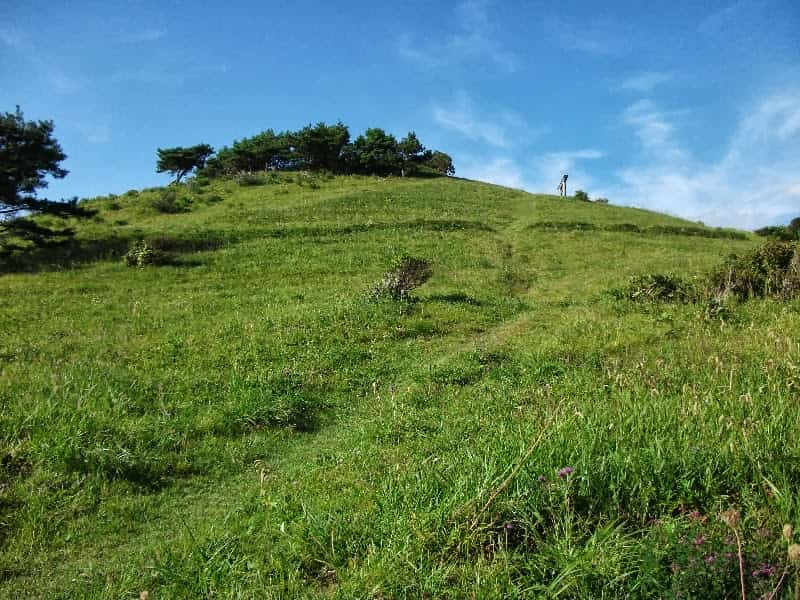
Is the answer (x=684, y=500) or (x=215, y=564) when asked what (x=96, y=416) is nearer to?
(x=215, y=564)

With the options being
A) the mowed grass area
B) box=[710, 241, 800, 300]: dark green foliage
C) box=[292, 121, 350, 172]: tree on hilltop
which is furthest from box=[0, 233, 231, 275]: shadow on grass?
box=[292, 121, 350, 172]: tree on hilltop

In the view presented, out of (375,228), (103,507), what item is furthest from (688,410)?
(375,228)

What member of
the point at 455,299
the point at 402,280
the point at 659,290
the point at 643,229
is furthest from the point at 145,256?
the point at 643,229

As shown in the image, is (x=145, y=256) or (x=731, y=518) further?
(x=145, y=256)

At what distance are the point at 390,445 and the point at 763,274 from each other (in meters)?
12.5

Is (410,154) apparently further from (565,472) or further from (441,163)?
(565,472)

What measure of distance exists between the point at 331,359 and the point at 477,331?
493 centimetres

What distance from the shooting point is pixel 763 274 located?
1482 cm

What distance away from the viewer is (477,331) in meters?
15.6

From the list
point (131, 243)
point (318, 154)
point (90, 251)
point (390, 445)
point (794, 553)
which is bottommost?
point (390, 445)

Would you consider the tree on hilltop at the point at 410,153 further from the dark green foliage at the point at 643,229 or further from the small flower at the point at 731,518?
the small flower at the point at 731,518

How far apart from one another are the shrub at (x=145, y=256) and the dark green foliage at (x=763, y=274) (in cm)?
2191

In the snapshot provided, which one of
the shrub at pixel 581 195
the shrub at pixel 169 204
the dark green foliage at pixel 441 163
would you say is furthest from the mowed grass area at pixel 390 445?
the dark green foliage at pixel 441 163

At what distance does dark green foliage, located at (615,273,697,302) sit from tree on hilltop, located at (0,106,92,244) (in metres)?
26.3
